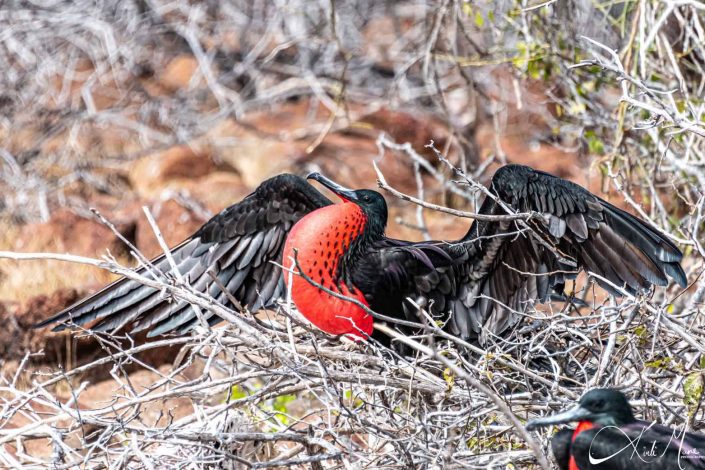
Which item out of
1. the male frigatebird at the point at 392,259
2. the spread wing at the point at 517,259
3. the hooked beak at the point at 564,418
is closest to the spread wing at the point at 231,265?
the male frigatebird at the point at 392,259

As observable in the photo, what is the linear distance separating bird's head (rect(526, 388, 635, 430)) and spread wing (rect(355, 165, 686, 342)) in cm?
38

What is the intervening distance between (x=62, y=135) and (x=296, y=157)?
1.62 metres

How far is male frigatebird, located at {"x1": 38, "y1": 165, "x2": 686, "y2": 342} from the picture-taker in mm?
2641

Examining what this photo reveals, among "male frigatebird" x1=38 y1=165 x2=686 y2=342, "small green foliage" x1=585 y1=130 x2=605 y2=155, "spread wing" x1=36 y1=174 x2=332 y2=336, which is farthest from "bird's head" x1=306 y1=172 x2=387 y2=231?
"small green foliage" x1=585 y1=130 x2=605 y2=155

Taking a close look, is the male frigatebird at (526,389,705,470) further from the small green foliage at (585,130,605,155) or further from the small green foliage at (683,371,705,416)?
the small green foliage at (585,130,605,155)

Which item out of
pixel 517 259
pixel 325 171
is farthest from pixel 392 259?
pixel 325 171

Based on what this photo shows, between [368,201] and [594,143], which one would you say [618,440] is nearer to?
[368,201]

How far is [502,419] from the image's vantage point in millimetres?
2393

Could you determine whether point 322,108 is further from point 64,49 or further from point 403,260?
point 403,260

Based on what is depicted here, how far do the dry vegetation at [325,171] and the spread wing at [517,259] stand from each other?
0.08 meters

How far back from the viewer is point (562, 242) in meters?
2.78

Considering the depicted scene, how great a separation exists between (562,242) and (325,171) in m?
3.17

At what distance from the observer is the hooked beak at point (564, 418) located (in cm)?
206

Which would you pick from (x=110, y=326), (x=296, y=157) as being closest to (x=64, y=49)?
(x=296, y=157)
